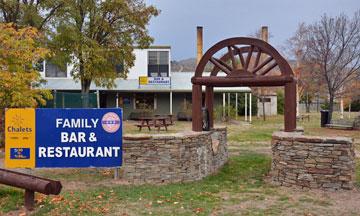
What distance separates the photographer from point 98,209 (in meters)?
6.59

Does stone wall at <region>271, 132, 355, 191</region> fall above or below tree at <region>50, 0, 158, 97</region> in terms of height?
below

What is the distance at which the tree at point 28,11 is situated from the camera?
18.3 m

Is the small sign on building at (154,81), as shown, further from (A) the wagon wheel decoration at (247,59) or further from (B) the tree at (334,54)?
(A) the wagon wheel decoration at (247,59)

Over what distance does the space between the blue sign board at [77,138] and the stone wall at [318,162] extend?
3.66 meters

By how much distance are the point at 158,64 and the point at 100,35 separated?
1050 cm

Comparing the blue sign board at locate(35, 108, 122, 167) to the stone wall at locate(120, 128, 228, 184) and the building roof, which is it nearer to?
the stone wall at locate(120, 128, 228, 184)

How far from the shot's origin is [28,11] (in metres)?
19.0

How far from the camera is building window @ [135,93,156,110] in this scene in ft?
112

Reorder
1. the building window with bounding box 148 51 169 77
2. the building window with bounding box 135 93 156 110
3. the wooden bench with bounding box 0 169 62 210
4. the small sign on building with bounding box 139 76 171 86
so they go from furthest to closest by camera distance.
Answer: the building window with bounding box 148 51 169 77 < the building window with bounding box 135 93 156 110 < the small sign on building with bounding box 139 76 171 86 < the wooden bench with bounding box 0 169 62 210

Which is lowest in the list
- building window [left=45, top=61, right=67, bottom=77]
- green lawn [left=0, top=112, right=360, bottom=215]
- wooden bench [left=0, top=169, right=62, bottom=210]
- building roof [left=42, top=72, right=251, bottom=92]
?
green lawn [left=0, top=112, right=360, bottom=215]

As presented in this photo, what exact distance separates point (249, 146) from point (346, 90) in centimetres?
1631

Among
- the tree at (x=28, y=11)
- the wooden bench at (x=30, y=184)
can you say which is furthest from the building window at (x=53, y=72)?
the wooden bench at (x=30, y=184)

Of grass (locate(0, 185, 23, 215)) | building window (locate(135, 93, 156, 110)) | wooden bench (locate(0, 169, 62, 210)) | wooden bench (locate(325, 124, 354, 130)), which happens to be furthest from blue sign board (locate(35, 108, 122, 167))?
building window (locate(135, 93, 156, 110))

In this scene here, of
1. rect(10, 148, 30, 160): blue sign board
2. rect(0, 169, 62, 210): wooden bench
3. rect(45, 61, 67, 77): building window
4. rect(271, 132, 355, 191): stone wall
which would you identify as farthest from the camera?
rect(45, 61, 67, 77): building window
